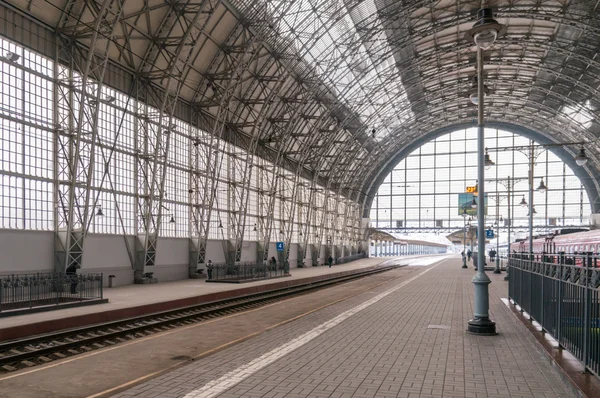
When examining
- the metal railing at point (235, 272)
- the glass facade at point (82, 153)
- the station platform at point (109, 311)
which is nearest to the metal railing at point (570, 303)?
the station platform at point (109, 311)

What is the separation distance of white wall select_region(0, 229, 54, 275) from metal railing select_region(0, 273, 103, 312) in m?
3.41

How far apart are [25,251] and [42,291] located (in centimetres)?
518

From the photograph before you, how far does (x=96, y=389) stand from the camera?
8984mm

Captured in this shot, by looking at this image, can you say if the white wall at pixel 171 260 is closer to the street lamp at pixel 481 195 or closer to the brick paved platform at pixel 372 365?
the brick paved platform at pixel 372 365

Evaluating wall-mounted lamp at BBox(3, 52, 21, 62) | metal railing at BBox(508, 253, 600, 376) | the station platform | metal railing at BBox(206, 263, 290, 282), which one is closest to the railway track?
the station platform

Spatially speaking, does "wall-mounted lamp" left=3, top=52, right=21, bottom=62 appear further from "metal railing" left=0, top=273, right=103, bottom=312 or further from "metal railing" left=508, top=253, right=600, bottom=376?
"metal railing" left=508, top=253, right=600, bottom=376

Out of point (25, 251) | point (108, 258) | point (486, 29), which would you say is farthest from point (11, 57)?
point (486, 29)

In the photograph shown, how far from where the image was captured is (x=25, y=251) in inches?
1008

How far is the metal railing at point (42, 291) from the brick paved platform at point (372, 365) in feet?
32.9

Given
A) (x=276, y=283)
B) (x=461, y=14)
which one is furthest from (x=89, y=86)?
(x=461, y=14)

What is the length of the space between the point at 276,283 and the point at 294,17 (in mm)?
20081

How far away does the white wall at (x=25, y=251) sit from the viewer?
24547 mm

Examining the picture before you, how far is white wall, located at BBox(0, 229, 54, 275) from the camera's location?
80.5 ft

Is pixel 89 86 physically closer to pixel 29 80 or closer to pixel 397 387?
pixel 29 80
